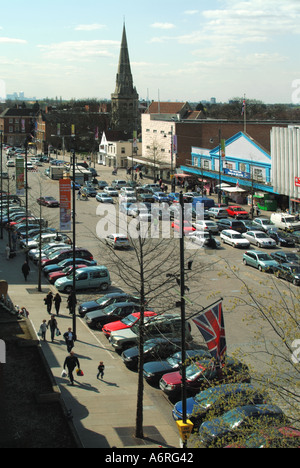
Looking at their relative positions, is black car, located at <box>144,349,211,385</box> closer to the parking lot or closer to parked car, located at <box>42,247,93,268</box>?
the parking lot

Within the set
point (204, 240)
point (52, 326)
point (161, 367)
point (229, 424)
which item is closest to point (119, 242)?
point (204, 240)

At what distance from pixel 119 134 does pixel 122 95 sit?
46121 mm

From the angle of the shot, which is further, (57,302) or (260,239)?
(260,239)

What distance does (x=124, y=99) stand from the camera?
134 meters

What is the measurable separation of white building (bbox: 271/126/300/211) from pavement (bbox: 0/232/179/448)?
27696 millimetres

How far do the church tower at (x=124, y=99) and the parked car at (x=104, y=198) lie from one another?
75.1 m

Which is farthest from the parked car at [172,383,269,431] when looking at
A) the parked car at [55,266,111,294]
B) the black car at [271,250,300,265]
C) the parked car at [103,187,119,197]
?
the parked car at [103,187,119,197]

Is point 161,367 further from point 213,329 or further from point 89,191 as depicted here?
point 89,191

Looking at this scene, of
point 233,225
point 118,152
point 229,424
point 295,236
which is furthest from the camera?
point 118,152

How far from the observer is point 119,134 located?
298 feet

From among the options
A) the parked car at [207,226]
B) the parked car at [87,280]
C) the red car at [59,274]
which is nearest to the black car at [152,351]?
the parked car at [87,280]

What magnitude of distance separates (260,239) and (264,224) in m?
5.18

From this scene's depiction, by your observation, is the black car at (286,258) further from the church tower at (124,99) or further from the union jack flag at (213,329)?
the church tower at (124,99)

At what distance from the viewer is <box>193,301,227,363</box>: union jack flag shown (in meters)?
15.3
